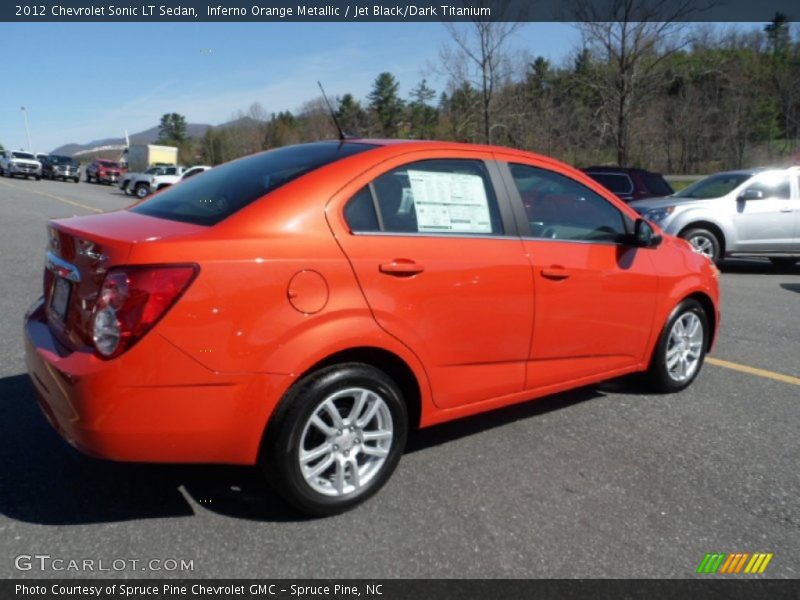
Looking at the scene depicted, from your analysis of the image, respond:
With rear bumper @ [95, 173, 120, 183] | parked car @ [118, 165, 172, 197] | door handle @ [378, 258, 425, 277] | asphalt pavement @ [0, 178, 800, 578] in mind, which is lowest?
asphalt pavement @ [0, 178, 800, 578]

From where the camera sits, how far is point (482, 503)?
3.10m

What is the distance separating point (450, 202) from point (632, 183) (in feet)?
33.3

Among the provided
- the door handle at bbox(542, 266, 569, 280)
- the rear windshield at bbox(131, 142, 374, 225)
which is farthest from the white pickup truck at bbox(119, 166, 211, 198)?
the door handle at bbox(542, 266, 569, 280)

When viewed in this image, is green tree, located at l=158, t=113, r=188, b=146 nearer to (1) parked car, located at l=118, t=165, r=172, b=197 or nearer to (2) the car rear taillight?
(1) parked car, located at l=118, t=165, r=172, b=197

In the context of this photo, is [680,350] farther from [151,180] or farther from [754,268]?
[151,180]

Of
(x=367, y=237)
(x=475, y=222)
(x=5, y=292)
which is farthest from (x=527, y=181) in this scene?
(x=5, y=292)

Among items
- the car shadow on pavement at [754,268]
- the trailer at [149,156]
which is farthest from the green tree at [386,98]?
the car shadow on pavement at [754,268]

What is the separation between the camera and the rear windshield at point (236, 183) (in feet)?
9.75

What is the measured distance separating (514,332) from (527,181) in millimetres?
890

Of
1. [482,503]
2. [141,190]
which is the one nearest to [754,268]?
[482,503]

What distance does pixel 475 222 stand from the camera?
343 centimetres

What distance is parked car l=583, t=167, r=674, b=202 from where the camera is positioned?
40.7ft

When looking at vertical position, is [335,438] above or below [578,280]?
below

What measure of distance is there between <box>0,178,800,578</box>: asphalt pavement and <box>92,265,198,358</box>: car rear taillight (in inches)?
33.9
